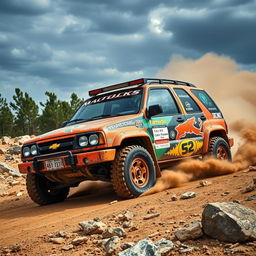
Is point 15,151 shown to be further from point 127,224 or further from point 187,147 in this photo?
point 127,224

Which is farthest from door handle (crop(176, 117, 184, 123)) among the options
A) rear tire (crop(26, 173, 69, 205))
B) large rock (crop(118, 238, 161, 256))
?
large rock (crop(118, 238, 161, 256))

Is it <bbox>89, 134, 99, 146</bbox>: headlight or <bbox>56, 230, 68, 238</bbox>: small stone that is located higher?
<bbox>89, 134, 99, 146</bbox>: headlight

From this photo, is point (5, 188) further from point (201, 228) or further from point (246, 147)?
point (201, 228)

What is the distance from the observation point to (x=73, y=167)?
5.51 m

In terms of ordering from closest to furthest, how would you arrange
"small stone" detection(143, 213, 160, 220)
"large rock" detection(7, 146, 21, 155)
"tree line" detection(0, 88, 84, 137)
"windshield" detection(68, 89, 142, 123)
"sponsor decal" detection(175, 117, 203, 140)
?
"small stone" detection(143, 213, 160, 220), "windshield" detection(68, 89, 142, 123), "sponsor decal" detection(175, 117, 203, 140), "large rock" detection(7, 146, 21, 155), "tree line" detection(0, 88, 84, 137)

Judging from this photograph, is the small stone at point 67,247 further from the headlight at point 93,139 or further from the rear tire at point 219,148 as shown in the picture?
the rear tire at point 219,148

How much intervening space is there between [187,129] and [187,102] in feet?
2.14

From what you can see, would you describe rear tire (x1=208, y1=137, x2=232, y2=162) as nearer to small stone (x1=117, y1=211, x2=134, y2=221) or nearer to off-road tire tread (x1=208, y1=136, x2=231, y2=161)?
off-road tire tread (x1=208, y1=136, x2=231, y2=161)

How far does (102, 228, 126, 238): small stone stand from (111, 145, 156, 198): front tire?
6.05 ft

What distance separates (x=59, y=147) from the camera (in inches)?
226

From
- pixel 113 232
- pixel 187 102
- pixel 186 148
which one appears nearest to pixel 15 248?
pixel 113 232

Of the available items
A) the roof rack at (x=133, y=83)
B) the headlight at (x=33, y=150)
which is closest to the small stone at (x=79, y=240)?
the headlight at (x=33, y=150)

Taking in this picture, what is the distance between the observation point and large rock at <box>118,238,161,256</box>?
287cm

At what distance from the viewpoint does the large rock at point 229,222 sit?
2.90 meters
